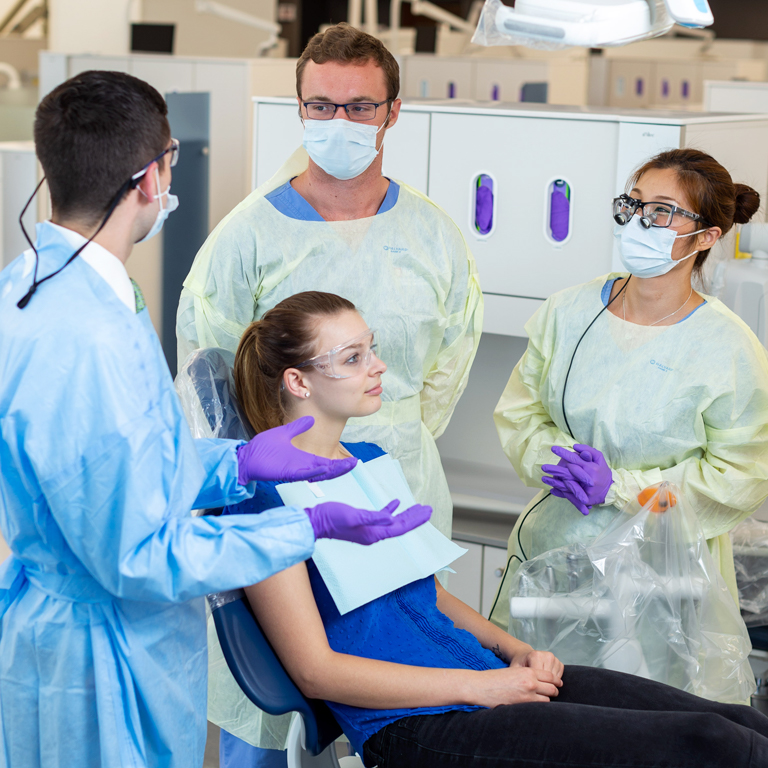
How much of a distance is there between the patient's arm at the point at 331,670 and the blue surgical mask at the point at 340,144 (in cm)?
78

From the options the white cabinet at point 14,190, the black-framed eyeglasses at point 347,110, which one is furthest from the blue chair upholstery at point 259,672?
the white cabinet at point 14,190

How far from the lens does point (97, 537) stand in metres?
0.97

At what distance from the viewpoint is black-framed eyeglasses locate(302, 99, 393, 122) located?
1705 millimetres

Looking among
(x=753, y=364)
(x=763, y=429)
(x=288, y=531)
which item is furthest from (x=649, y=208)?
(x=288, y=531)

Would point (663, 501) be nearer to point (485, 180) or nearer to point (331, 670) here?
point (331, 670)

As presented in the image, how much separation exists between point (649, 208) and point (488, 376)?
3.55ft

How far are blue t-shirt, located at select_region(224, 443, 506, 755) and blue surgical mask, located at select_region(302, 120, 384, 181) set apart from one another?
64 centimetres

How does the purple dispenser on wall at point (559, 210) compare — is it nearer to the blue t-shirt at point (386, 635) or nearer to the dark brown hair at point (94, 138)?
the blue t-shirt at point (386, 635)

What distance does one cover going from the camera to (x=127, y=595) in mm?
978

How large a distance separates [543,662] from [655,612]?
0.28m

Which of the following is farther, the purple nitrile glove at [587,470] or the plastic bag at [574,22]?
the purple nitrile glove at [587,470]

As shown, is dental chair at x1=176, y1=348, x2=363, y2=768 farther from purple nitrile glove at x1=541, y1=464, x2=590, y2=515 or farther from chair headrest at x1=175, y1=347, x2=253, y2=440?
purple nitrile glove at x1=541, y1=464, x2=590, y2=515

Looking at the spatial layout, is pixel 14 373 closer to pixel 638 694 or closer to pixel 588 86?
pixel 638 694

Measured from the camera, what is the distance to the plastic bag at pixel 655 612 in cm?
156
